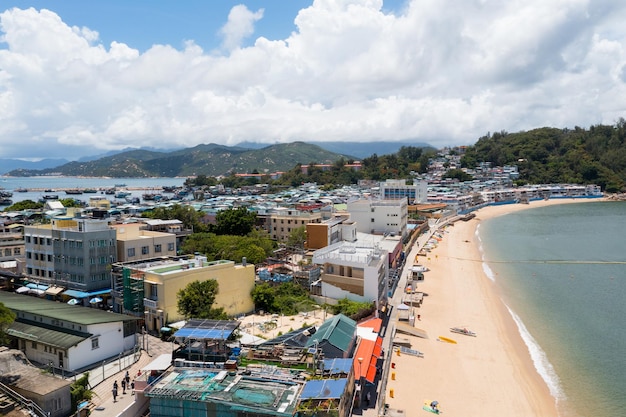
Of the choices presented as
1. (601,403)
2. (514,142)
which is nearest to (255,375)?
(601,403)

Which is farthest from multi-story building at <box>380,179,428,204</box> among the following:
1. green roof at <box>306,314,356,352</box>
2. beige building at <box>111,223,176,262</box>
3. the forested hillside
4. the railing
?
the railing

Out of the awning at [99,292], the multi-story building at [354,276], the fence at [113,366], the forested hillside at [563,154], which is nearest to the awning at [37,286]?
the awning at [99,292]

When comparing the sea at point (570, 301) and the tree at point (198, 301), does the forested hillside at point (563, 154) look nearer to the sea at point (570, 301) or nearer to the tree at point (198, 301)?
the sea at point (570, 301)

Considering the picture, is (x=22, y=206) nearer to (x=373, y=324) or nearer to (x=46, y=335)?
(x=46, y=335)

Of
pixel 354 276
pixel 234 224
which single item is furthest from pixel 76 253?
pixel 234 224

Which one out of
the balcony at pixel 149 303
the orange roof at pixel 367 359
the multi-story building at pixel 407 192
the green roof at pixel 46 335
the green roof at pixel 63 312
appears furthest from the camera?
the multi-story building at pixel 407 192

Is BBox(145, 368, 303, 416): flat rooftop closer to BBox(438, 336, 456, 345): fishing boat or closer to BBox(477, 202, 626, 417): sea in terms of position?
BBox(477, 202, 626, 417): sea

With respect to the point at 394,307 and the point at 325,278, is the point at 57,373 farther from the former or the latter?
the point at 394,307
